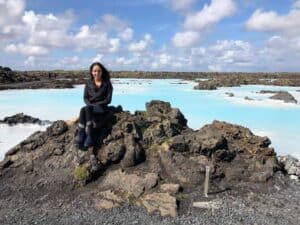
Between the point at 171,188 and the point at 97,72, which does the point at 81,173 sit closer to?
the point at 171,188

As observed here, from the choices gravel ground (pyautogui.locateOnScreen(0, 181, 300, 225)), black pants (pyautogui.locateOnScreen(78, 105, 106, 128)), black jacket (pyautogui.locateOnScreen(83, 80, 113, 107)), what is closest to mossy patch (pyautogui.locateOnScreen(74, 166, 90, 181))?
gravel ground (pyautogui.locateOnScreen(0, 181, 300, 225))

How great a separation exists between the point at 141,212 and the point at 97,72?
9.45 feet

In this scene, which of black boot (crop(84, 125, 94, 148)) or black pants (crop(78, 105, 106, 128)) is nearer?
black pants (crop(78, 105, 106, 128))

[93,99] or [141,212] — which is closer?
[141,212]

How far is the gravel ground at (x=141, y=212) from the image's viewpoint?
6801 millimetres

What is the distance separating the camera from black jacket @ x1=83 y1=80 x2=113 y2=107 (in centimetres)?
839

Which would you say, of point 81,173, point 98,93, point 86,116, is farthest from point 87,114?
point 81,173

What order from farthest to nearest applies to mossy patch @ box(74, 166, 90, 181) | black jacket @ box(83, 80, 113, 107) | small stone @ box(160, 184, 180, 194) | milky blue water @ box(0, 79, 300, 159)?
milky blue water @ box(0, 79, 300, 159) < black jacket @ box(83, 80, 113, 107) < mossy patch @ box(74, 166, 90, 181) < small stone @ box(160, 184, 180, 194)

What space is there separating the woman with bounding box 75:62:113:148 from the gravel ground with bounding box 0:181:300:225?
1.33 m

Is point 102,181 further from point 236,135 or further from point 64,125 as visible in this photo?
point 236,135

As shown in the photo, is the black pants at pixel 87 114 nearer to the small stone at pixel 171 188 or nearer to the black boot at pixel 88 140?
the black boot at pixel 88 140

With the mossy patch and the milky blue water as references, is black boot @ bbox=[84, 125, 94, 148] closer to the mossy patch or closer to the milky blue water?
the mossy patch

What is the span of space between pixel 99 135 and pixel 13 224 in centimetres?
275

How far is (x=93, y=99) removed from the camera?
842 cm
